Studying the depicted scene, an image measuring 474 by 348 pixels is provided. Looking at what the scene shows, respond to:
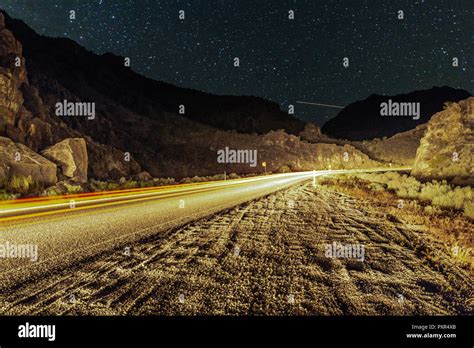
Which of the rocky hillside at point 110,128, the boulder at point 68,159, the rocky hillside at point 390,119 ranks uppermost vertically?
the rocky hillside at point 390,119

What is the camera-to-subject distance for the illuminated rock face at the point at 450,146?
1742 centimetres

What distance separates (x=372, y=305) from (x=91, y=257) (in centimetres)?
426

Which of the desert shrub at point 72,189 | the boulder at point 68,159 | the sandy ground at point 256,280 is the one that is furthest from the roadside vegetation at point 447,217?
the boulder at point 68,159

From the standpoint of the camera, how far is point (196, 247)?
527 centimetres

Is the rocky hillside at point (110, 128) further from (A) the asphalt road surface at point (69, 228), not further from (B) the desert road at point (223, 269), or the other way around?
(B) the desert road at point (223, 269)

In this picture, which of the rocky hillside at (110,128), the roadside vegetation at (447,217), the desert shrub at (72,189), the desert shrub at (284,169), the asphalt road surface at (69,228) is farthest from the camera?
the desert shrub at (284,169)

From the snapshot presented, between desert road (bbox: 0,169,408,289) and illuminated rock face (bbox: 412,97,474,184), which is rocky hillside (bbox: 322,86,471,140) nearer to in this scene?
illuminated rock face (bbox: 412,97,474,184)

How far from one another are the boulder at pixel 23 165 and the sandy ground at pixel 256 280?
10954 mm

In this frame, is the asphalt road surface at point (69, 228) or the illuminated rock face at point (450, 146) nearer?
the asphalt road surface at point (69, 228)

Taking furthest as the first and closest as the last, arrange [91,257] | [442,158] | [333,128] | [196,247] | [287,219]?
[333,128] → [442,158] → [287,219] → [196,247] → [91,257]

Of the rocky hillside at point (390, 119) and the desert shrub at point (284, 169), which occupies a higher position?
the rocky hillside at point (390, 119)
